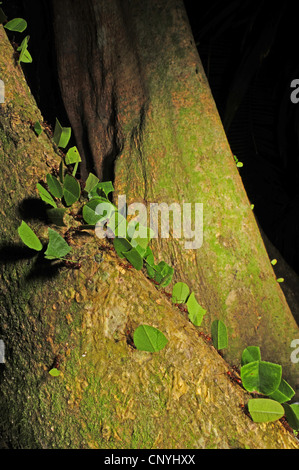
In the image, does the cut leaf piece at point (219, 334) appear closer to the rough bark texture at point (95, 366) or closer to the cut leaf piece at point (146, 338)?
the rough bark texture at point (95, 366)

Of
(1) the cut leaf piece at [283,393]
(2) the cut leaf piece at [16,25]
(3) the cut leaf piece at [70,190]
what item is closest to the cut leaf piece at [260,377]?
(1) the cut leaf piece at [283,393]

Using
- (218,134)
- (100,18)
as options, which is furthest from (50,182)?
(100,18)

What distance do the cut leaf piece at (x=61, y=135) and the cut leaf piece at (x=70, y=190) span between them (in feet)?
0.71

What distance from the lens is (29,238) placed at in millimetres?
680

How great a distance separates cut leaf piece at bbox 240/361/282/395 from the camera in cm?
75

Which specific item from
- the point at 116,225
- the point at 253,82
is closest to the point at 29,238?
the point at 116,225

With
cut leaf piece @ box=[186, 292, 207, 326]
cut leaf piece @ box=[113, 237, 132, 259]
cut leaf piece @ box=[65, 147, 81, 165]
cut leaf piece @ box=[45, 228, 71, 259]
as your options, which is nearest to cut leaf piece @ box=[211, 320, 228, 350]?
cut leaf piece @ box=[186, 292, 207, 326]

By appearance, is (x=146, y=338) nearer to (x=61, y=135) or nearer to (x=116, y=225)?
(x=116, y=225)

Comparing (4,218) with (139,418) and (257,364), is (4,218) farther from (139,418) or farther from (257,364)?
(257,364)

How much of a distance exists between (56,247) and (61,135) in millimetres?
374

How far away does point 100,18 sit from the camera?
4.02ft

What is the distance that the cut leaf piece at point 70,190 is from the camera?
30.1 inches

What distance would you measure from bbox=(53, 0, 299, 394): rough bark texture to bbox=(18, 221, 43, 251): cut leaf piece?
0.44 metres
